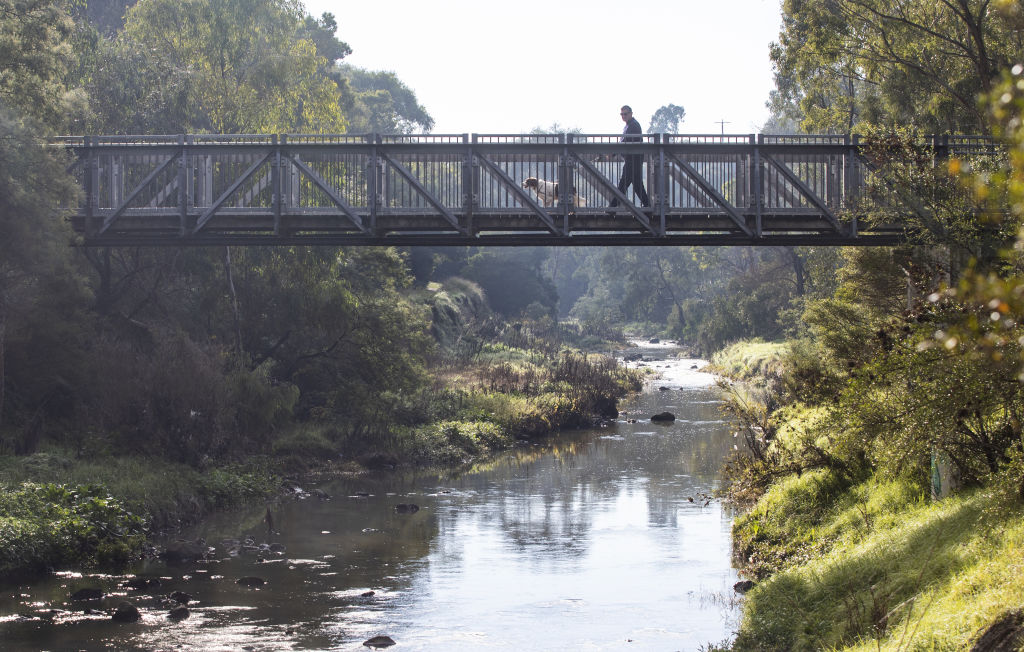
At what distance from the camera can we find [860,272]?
22797mm

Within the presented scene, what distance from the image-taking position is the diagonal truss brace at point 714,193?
75.3ft

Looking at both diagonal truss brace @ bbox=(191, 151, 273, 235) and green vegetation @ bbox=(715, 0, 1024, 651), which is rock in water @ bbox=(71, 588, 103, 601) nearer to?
diagonal truss brace @ bbox=(191, 151, 273, 235)

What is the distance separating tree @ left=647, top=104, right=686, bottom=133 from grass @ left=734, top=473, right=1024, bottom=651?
569 feet

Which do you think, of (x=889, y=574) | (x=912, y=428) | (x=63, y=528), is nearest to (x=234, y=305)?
(x=63, y=528)

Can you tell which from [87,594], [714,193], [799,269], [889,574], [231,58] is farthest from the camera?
[799,269]

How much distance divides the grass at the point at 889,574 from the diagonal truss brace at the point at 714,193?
7.01 metres

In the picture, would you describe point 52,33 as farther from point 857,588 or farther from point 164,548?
point 857,588

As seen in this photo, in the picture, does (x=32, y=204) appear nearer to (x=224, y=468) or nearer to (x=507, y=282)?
(x=224, y=468)

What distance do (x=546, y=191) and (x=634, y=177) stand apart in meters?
1.96

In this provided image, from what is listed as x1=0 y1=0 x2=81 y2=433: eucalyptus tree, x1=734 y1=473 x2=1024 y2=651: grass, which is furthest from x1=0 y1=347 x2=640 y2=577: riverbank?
x1=734 y1=473 x2=1024 y2=651: grass

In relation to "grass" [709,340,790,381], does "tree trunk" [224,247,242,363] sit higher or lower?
higher

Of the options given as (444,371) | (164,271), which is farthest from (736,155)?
(444,371)

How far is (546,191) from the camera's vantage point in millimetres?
23547

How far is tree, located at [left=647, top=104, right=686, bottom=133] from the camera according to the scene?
18650cm
